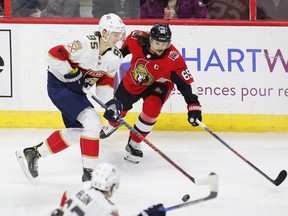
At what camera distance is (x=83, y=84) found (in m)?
4.88

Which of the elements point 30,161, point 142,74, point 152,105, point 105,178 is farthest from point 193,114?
point 105,178

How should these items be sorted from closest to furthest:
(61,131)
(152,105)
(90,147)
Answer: (90,147), (61,131), (152,105)

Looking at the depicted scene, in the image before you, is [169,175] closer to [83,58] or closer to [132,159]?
[132,159]

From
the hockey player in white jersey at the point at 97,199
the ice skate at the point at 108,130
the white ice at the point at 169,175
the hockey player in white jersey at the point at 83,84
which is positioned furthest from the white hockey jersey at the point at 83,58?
the hockey player in white jersey at the point at 97,199

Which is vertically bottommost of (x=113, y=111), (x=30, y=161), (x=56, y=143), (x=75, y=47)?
(x=30, y=161)

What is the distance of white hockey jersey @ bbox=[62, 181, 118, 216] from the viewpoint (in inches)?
122

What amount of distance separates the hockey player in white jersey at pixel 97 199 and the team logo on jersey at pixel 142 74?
2.18 meters

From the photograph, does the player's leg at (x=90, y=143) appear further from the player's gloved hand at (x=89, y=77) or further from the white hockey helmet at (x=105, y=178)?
the white hockey helmet at (x=105, y=178)

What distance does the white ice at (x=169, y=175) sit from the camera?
4465 millimetres

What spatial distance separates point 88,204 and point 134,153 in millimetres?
2314

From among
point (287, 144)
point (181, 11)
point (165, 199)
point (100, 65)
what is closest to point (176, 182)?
point (165, 199)

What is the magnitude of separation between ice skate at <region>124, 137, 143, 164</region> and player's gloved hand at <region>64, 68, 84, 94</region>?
0.74 m

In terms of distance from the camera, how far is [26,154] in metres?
5.01

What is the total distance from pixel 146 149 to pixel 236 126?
2.69 feet
